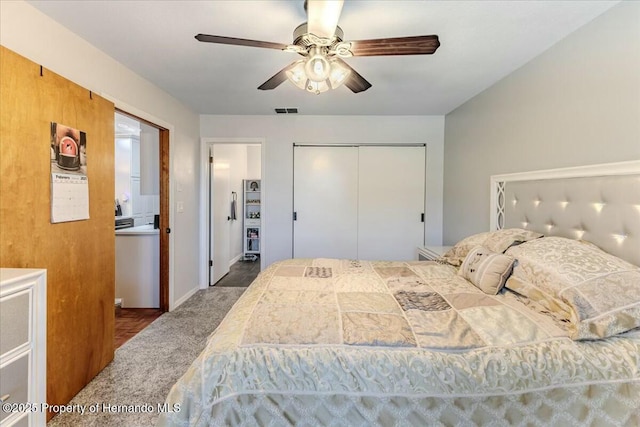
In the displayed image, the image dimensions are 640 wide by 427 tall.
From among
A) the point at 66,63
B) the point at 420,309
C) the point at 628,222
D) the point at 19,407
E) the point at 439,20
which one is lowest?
the point at 19,407

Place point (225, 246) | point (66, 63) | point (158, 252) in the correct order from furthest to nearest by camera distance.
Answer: point (225, 246) < point (158, 252) < point (66, 63)

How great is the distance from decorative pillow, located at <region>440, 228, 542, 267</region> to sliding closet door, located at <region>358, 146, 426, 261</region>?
144cm

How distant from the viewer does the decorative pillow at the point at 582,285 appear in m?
1.16

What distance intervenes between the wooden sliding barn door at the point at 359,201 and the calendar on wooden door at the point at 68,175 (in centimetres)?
240

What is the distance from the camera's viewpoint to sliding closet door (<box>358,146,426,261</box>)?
12.9 ft

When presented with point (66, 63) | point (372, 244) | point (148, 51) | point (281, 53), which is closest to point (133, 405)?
point (66, 63)

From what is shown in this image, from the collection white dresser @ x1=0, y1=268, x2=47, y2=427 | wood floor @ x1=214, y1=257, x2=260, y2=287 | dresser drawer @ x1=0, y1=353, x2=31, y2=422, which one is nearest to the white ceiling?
white dresser @ x1=0, y1=268, x2=47, y2=427

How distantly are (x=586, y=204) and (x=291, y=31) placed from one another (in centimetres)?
217

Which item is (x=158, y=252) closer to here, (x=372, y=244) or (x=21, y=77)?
(x=21, y=77)

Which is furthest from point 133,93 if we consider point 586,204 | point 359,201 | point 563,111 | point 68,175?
point 586,204

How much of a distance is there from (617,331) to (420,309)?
0.75 metres

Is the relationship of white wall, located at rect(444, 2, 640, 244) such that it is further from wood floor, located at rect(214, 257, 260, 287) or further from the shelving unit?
the shelving unit

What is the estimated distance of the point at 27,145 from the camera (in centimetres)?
152

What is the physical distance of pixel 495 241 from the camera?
2059 mm
